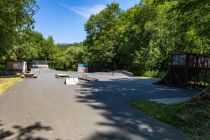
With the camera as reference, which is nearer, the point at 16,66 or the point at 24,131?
the point at 24,131

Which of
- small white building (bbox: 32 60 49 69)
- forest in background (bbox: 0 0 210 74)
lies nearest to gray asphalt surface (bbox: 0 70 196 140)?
forest in background (bbox: 0 0 210 74)

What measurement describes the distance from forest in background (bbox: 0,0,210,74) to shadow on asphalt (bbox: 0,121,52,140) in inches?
524

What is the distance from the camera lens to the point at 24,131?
8711 millimetres

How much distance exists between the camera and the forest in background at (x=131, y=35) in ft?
77.5

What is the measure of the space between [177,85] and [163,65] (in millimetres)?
16528

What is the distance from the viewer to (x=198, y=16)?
21781mm

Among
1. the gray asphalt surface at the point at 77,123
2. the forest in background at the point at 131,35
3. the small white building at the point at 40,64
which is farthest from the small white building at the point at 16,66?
the gray asphalt surface at the point at 77,123

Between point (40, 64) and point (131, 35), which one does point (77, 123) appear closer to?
point (131, 35)

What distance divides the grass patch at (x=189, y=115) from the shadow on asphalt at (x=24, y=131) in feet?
13.4

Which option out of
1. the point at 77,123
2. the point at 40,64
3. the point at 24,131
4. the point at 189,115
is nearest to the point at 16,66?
the point at 77,123

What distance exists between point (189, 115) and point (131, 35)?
3604 centimetres

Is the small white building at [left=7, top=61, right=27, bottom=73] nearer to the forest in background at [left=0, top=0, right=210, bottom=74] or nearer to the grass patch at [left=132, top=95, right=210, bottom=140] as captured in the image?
the forest in background at [left=0, top=0, right=210, bottom=74]

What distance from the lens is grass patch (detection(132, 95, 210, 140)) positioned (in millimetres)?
9159

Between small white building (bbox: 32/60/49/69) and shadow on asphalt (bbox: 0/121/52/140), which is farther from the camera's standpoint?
small white building (bbox: 32/60/49/69)
